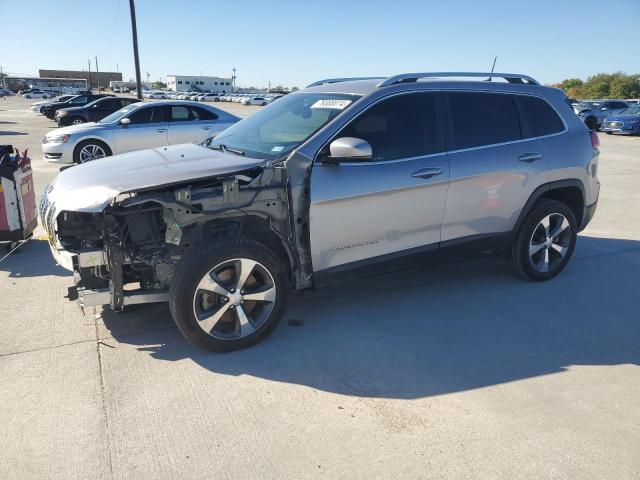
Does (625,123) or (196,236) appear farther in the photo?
(625,123)

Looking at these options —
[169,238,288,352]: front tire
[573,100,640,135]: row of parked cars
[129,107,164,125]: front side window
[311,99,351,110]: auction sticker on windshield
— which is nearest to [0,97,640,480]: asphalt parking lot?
[169,238,288,352]: front tire

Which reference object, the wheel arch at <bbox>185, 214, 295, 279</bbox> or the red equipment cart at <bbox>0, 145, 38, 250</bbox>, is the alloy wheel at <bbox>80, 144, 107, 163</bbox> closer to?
the red equipment cart at <bbox>0, 145, 38, 250</bbox>

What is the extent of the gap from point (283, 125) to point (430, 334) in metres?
2.08

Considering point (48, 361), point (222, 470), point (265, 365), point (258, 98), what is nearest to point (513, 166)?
point (265, 365)

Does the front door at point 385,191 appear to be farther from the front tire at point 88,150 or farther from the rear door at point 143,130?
the front tire at point 88,150

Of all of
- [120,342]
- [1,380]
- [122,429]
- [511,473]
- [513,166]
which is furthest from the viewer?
[513,166]

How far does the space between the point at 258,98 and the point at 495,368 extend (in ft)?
220

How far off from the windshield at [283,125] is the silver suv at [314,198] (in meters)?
0.02

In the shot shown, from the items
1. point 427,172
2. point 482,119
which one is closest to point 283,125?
point 427,172

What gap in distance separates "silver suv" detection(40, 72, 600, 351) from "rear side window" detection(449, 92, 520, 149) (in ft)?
0.05

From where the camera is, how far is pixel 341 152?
3533 millimetres

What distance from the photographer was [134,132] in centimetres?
1124

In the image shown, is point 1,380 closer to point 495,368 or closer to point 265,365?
point 265,365

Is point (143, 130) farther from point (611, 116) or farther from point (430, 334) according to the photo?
point (611, 116)
